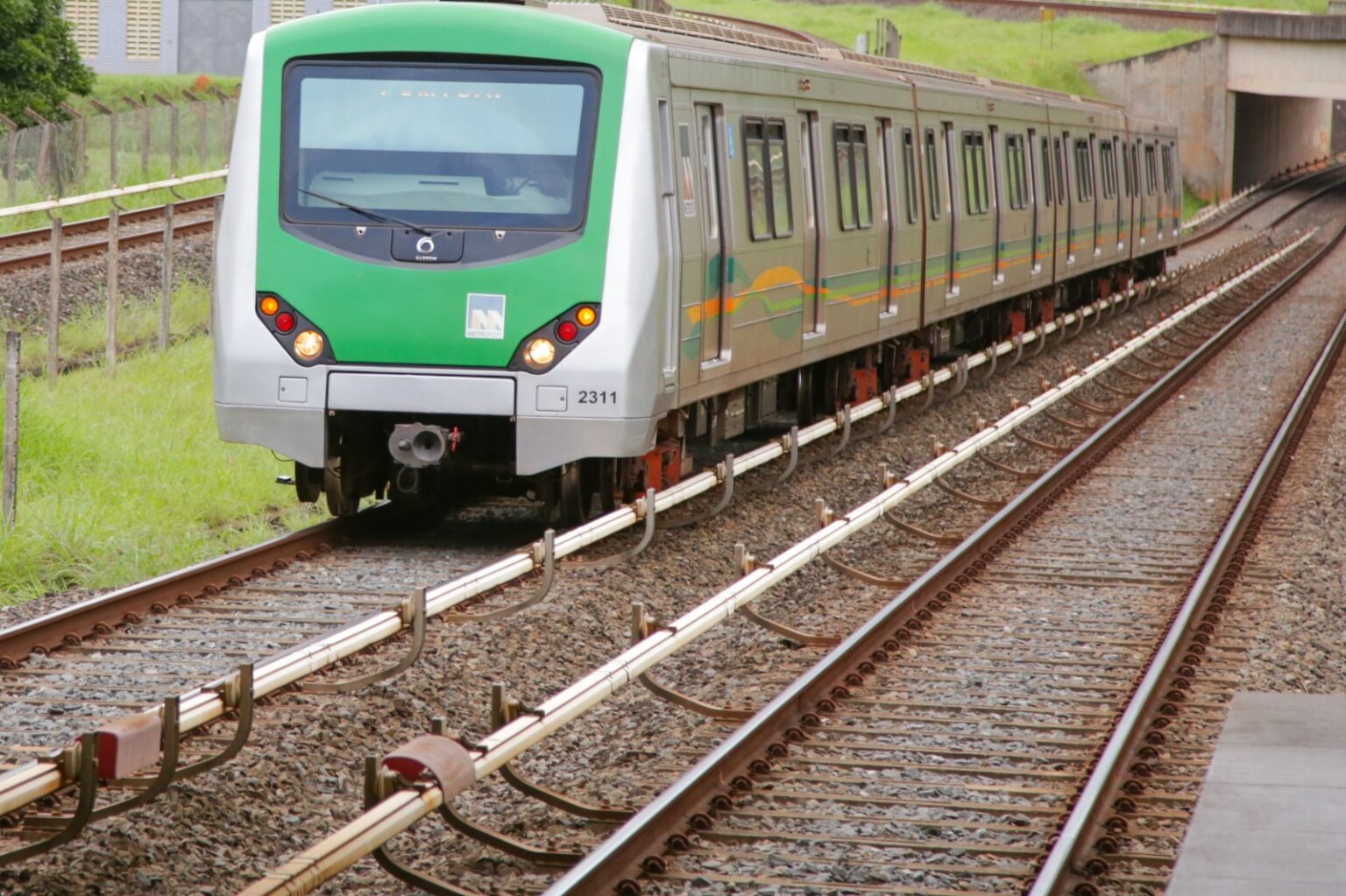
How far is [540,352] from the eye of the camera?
1026cm

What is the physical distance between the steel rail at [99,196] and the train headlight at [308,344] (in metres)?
5.42

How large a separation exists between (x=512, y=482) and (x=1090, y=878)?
21.4 ft

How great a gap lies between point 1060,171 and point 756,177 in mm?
12550

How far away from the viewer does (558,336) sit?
33.6 feet

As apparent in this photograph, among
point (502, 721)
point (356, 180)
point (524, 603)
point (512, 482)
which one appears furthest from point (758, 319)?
point (502, 721)

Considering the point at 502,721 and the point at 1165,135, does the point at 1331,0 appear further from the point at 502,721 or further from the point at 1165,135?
the point at 502,721

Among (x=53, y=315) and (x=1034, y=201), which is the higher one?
(x=1034, y=201)

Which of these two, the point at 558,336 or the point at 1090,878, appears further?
the point at 558,336

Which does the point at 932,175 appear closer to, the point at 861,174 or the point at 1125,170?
the point at 861,174

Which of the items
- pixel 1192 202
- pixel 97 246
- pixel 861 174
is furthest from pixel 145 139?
pixel 1192 202

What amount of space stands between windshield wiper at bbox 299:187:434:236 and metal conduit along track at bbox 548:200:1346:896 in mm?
3161

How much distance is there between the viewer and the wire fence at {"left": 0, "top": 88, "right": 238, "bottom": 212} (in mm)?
27250

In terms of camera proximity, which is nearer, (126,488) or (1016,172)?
(126,488)

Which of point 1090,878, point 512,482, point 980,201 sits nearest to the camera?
point 1090,878
